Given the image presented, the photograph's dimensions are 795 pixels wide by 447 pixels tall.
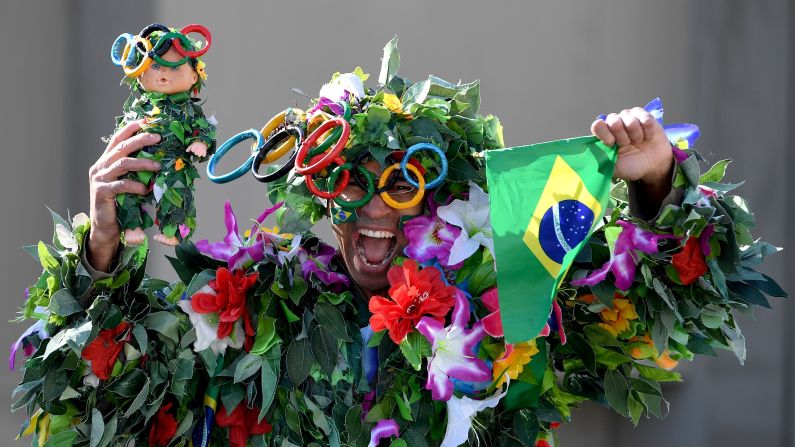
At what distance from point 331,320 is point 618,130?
796 millimetres

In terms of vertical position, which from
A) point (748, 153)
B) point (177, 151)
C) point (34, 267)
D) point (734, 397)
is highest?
point (177, 151)

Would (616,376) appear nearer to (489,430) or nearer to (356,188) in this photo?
(489,430)

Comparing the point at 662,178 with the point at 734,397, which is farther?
the point at 734,397

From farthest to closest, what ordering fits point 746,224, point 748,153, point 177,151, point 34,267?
point 34,267
point 748,153
point 177,151
point 746,224

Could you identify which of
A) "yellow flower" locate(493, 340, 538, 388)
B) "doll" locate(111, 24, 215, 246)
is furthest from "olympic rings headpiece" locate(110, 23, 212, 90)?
"yellow flower" locate(493, 340, 538, 388)

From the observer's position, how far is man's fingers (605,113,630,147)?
2479 millimetres

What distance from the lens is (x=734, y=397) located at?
4184mm

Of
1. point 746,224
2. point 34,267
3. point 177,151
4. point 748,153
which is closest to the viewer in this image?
point 746,224

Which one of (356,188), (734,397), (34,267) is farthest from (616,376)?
(34,267)

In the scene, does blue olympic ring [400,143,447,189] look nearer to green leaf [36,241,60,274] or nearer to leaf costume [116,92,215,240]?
leaf costume [116,92,215,240]

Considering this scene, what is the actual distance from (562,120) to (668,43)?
0.46m

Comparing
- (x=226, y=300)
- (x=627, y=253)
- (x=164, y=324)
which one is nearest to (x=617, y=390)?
(x=627, y=253)

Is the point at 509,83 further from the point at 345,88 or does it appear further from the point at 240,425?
the point at 240,425

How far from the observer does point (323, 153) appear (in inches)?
106
